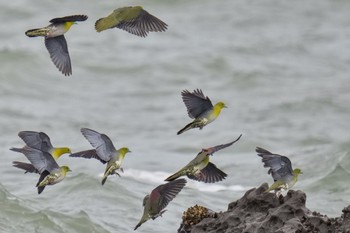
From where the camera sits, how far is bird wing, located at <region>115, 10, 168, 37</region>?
31.7 feet

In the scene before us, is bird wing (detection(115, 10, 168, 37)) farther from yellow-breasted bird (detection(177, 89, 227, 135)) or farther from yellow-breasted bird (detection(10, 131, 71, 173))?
yellow-breasted bird (detection(10, 131, 71, 173))

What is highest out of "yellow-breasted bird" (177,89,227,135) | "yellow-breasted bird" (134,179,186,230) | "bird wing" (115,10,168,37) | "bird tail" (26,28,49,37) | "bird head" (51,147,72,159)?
"bird wing" (115,10,168,37)

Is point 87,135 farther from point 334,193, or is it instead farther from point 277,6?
point 277,6

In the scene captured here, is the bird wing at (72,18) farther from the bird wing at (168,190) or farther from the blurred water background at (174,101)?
the blurred water background at (174,101)

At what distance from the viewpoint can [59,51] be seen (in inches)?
383

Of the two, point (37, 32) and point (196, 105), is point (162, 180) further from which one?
point (37, 32)

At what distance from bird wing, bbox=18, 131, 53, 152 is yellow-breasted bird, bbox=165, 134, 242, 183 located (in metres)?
1.18

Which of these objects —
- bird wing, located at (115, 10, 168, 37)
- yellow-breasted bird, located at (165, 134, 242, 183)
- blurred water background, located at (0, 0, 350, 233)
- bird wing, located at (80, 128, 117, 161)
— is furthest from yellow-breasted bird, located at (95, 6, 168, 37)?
blurred water background, located at (0, 0, 350, 233)

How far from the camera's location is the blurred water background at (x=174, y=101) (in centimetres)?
1341

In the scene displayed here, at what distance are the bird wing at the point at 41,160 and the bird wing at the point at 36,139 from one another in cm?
23

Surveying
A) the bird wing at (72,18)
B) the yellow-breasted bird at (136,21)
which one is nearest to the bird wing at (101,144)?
the bird wing at (72,18)

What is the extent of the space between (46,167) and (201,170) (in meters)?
1.27

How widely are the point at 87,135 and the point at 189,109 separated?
87 cm

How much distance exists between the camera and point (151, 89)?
22.6m
